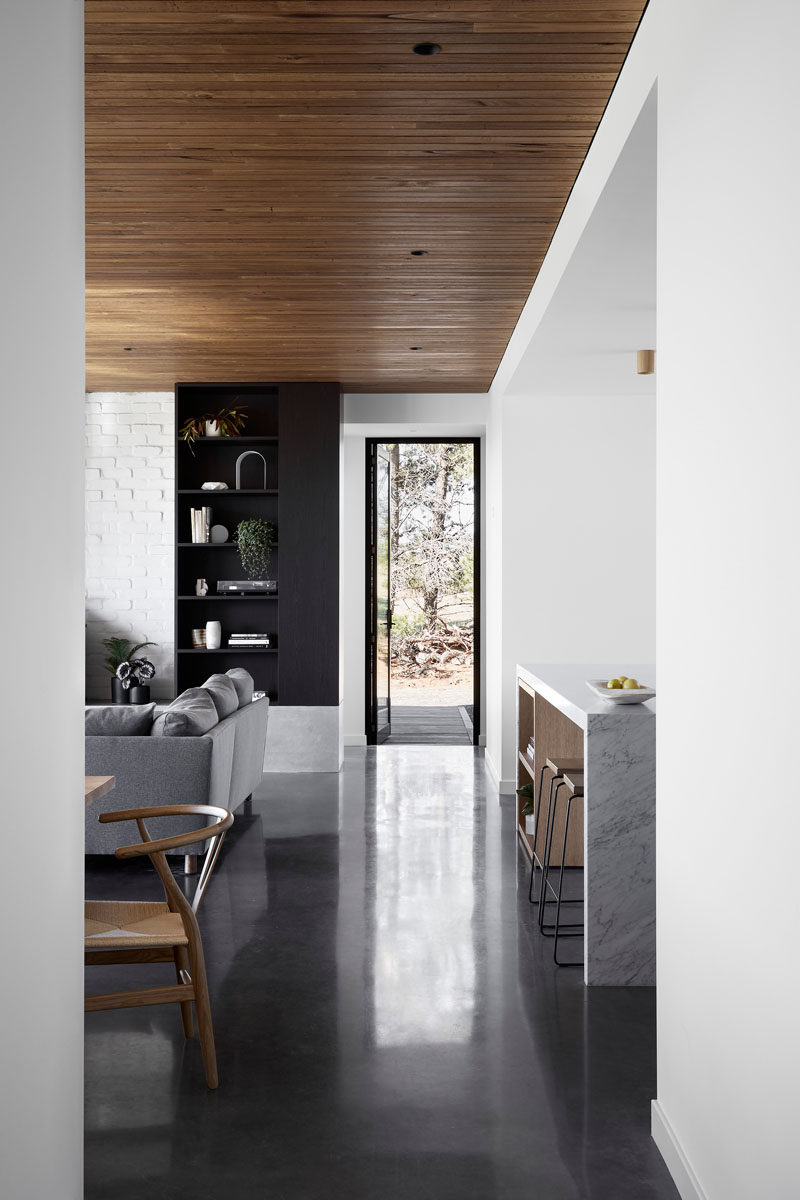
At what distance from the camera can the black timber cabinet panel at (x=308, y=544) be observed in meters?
7.37

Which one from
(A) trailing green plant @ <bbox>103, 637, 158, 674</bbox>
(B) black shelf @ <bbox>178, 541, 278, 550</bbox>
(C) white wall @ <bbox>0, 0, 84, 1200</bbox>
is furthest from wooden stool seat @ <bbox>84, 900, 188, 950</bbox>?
(A) trailing green plant @ <bbox>103, 637, 158, 674</bbox>

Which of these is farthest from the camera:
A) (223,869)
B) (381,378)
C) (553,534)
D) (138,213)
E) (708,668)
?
(381,378)

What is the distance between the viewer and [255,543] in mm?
7445

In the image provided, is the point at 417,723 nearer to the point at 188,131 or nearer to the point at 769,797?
the point at 188,131

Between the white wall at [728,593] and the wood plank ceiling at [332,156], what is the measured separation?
66cm

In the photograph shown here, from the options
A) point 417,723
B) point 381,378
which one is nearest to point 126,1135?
point 381,378

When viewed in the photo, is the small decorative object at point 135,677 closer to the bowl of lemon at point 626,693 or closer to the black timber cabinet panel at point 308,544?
the black timber cabinet panel at point 308,544

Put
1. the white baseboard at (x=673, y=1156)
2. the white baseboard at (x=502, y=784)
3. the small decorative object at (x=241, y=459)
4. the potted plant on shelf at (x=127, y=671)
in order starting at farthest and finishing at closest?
the small decorative object at (x=241, y=459) < the potted plant on shelf at (x=127, y=671) < the white baseboard at (x=502, y=784) < the white baseboard at (x=673, y=1156)

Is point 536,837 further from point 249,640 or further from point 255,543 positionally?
point 255,543

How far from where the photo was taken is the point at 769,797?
164 centimetres

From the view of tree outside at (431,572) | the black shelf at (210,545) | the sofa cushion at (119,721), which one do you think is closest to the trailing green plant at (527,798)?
the sofa cushion at (119,721)

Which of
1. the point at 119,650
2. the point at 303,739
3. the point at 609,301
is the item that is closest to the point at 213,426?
the point at 119,650

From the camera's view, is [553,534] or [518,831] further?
[553,534]

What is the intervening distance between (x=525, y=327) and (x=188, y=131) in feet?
8.14
